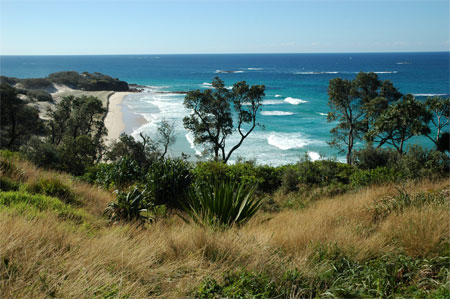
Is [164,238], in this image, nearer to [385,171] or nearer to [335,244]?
[335,244]

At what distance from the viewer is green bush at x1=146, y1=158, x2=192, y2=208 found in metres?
8.80

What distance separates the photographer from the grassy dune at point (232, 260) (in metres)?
3.49

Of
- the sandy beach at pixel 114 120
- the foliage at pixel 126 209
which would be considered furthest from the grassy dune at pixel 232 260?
the sandy beach at pixel 114 120

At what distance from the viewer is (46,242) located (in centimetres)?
416

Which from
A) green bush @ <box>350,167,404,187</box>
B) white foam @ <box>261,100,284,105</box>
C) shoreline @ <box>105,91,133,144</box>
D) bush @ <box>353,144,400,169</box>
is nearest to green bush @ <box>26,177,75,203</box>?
green bush @ <box>350,167,404,187</box>

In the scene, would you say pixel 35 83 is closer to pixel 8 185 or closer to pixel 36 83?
pixel 36 83

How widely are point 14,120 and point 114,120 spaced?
968 inches

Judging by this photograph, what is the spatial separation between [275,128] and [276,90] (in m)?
39.2

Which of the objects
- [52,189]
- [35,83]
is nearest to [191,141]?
[52,189]

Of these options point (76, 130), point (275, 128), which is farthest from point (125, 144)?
point (275, 128)

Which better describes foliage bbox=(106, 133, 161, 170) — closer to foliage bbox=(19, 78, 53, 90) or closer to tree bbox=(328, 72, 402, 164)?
tree bbox=(328, 72, 402, 164)

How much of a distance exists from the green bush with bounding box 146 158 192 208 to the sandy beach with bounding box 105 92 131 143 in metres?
19.8

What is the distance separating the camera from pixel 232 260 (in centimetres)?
425

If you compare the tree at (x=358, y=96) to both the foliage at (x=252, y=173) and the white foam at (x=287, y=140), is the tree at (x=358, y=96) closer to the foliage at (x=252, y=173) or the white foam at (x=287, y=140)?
the white foam at (x=287, y=140)
